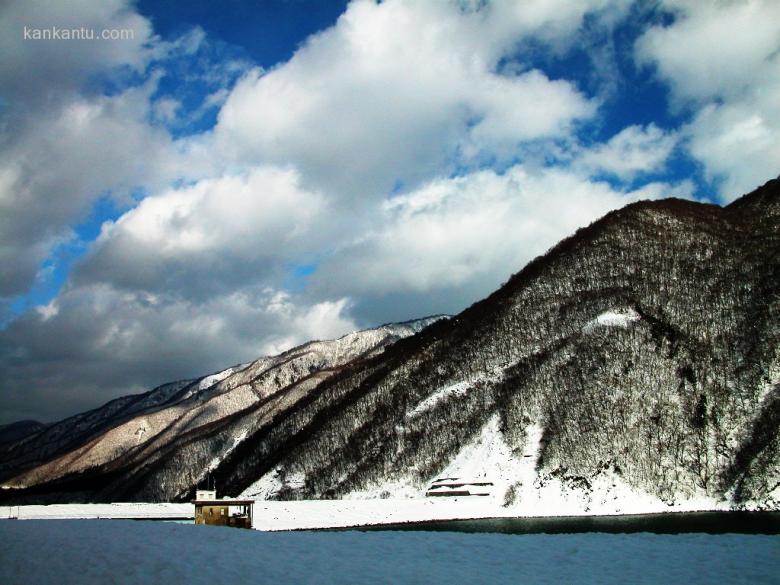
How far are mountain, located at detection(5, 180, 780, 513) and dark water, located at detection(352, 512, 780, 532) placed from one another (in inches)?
274

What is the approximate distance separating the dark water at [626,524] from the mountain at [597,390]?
22.9ft

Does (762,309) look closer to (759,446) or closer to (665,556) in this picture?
(759,446)

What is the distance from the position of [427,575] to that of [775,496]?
59.7 meters

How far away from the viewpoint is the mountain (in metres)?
75.5

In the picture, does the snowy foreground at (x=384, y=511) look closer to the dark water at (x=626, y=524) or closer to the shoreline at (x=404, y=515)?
the shoreline at (x=404, y=515)

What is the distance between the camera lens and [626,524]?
56.3 metres

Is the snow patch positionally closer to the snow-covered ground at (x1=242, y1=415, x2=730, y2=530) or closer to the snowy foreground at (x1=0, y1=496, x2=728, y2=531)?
the snow-covered ground at (x1=242, y1=415, x2=730, y2=530)

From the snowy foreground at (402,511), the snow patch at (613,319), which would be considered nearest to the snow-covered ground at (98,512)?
the snowy foreground at (402,511)

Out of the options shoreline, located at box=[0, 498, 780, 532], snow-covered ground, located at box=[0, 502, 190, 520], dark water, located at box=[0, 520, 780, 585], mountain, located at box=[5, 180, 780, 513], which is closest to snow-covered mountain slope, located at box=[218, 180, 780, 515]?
mountain, located at box=[5, 180, 780, 513]

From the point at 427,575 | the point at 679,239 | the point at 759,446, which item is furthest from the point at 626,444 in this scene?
the point at 427,575

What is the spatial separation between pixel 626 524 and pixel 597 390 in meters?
32.6

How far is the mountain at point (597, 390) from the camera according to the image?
75.5 m

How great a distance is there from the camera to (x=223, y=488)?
13025cm

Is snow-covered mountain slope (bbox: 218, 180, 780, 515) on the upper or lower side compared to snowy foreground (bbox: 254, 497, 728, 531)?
upper
